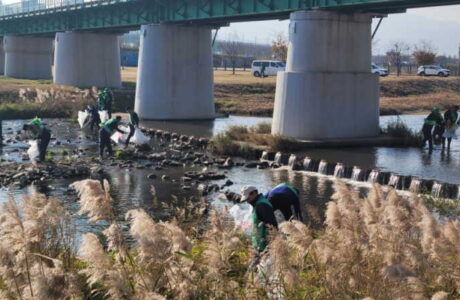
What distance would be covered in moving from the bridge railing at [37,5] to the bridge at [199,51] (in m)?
0.14

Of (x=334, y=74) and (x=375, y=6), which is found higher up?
(x=375, y=6)

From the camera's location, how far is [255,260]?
7.28 metres

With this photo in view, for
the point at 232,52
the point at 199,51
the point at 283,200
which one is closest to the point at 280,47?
the point at 232,52

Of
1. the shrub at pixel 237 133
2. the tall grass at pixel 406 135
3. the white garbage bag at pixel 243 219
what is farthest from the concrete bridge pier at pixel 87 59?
the white garbage bag at pixel 243 219

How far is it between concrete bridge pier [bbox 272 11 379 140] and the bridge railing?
19442mm

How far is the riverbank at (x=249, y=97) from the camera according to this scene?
44000 millimetres

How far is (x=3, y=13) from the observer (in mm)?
69062

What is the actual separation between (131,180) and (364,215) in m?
14.9

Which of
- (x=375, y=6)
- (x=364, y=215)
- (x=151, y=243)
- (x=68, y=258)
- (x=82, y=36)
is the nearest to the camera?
(x=151, y=243)

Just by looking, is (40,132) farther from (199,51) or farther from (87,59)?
(87,59)

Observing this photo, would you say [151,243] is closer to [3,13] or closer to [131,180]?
[131,180]

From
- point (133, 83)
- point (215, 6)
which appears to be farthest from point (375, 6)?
point (133, 83)

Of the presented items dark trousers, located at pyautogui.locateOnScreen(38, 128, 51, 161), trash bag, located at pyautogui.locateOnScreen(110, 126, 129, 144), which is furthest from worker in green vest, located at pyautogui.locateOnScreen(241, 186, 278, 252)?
trash bag, located at pyautogui.locateOnScreen(110, 126, 129, 144)

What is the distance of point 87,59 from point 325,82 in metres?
30.7
